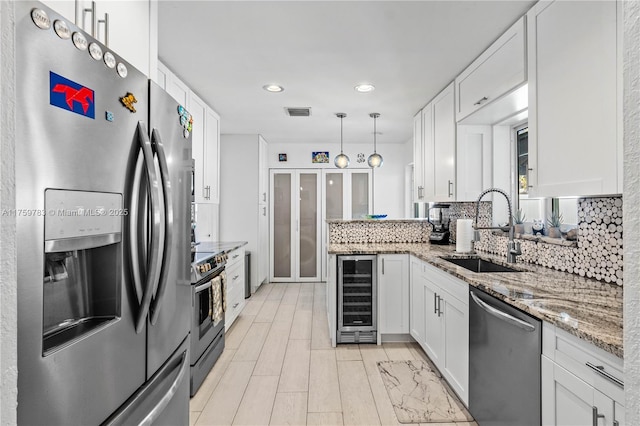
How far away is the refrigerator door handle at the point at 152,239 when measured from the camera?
1.06 m

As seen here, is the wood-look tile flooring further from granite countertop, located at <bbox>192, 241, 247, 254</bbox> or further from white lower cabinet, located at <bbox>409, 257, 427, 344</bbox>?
granite countertop, located at <bbox>192, 241, 247, 254</bbox>

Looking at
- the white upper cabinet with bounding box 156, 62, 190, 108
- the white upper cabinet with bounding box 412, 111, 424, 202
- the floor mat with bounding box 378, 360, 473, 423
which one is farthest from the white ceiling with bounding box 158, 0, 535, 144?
the floor mat with bounding box 378, 360, 473, 423

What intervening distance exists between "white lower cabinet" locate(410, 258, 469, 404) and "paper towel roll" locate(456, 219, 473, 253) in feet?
1.46

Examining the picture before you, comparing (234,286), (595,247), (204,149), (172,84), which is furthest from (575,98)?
(234,286)

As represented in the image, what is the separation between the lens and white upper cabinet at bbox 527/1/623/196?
1401 mm

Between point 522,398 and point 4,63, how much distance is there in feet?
6.19

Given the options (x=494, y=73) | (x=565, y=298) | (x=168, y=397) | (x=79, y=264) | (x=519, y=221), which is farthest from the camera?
(x=519, y=221)

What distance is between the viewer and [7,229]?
43 cm

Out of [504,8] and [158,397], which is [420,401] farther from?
[504,8]

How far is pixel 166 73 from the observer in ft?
9.10

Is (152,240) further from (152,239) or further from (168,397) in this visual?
(168,397)

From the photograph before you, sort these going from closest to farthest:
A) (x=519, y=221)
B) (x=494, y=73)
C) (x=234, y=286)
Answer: (x=494, y=73), (x=519, y=221), (x=234, y=286)

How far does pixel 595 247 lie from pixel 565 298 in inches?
23.9

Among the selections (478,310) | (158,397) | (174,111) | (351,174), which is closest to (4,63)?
(174,111)
